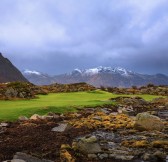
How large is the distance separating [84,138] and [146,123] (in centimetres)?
772

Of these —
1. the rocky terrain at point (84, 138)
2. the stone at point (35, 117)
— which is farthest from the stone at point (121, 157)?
the stone at point (35, 117)

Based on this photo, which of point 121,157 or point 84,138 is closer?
point 121,157

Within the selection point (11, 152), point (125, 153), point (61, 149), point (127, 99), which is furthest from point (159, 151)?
point (127, 99)

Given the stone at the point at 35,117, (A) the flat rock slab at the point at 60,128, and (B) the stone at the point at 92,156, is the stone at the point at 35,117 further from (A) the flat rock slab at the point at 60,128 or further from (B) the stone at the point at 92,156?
(B) the stone at the point at 92,156

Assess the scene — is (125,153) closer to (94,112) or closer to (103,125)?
(103,125)

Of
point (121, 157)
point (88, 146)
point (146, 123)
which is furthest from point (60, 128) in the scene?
point (121, 157)

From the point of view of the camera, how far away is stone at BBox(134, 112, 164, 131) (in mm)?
27734

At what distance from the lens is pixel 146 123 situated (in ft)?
91.2

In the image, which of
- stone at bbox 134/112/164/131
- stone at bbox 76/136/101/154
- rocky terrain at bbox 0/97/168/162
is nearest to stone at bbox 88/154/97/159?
rocky terrain at bbox 0/97/168/162

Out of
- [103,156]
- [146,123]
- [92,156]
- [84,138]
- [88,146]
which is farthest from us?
[146,123]

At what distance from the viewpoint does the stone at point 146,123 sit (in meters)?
27.7

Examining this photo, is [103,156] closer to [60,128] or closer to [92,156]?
[92,156]

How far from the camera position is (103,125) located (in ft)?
98.0

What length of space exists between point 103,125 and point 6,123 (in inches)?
271
